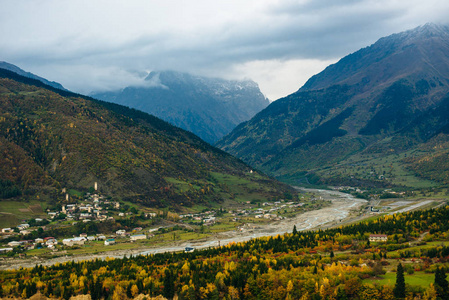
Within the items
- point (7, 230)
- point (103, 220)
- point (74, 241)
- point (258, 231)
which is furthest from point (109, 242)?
point (258, 231)

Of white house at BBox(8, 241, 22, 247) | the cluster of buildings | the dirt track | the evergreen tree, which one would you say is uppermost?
the cluster of buildings

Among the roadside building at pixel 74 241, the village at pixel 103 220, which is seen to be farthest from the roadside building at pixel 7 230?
the roadside building at pixel 74 241

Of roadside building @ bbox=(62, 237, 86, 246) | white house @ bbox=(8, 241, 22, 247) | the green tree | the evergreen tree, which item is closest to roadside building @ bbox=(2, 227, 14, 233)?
white house @ bbox=(8, 241, 22, 247)

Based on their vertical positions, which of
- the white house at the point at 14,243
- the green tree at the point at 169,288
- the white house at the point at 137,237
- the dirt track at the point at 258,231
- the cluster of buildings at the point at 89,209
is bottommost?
the green tree at the point at 169,288

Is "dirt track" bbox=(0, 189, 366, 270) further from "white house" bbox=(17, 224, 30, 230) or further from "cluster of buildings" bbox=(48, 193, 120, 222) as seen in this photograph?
"cluster of buildings" bbox=(48, 193, 120, 222)

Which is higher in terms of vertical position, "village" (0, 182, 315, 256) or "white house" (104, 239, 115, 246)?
"village" (0, 182, 315, 256)

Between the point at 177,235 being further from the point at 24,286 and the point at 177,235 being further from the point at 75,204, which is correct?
the point at 24,286

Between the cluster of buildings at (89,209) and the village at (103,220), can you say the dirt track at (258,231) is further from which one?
the cluster of buildings at (89,209)

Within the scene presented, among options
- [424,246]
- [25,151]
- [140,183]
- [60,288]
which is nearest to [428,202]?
[424,246]

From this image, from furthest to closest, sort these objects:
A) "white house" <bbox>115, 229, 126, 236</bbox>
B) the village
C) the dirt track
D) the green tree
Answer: "white house" <bbox>115, 229, 126, 236</bbox>
the village
the dirt track
the green tree
